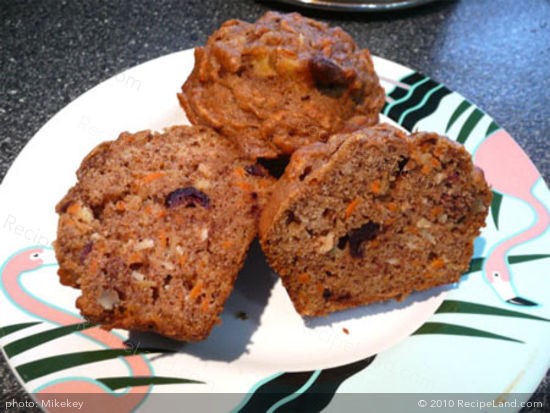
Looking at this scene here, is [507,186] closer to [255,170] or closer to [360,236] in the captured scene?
[360,236]

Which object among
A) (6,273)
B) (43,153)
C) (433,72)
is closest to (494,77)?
(433,72)

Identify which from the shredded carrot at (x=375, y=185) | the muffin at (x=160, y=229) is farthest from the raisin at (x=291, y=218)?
the shredded carrot at (x=375, y=185)

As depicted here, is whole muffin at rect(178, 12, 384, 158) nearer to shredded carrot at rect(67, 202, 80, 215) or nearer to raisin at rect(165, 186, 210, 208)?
raisin at rect(165, 186, 210, 208)

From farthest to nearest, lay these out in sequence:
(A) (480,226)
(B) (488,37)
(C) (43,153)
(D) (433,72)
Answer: (B) (488,37), (D) (433,72), (C) (43,153), (A) (480,226)

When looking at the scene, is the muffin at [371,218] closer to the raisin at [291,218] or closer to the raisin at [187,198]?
the raisin at [291,218]

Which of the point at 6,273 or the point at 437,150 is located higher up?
the point at 437,150

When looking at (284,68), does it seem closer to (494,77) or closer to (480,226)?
(480,226)
